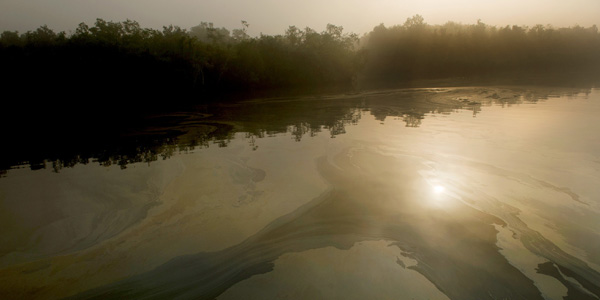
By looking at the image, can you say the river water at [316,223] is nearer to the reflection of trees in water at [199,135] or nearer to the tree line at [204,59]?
the reflection of trees in water at [199,135]

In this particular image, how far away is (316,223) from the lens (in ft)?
9.67

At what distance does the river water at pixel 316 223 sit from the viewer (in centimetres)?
213

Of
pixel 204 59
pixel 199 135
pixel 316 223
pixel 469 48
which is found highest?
pixel 469 48

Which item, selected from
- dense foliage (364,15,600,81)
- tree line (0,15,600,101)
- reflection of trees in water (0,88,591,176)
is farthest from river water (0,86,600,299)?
dense foliage (364,15,600,81)

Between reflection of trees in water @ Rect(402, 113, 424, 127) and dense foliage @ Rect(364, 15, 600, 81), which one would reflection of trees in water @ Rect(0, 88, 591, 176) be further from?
dense foliage @ Rect(364, 15, 600, 81)

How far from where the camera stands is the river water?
83.7 inches

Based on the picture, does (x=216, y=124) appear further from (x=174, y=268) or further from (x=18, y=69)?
(x=18, y=69)

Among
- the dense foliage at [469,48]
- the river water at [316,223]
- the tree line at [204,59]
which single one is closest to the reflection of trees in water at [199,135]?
the river water at [316,223]

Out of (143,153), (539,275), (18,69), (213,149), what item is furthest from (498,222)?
(18,69)

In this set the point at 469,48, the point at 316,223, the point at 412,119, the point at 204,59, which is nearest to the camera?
the point at 316,223

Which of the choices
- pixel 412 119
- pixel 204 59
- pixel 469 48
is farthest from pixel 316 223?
pixel 469 48

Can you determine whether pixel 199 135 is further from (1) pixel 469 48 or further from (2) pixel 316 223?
(1) pixel 469 48

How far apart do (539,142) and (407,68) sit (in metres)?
47.9

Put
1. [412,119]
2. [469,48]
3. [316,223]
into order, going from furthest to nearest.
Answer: [469,48] < [412,119] < [316,223]
